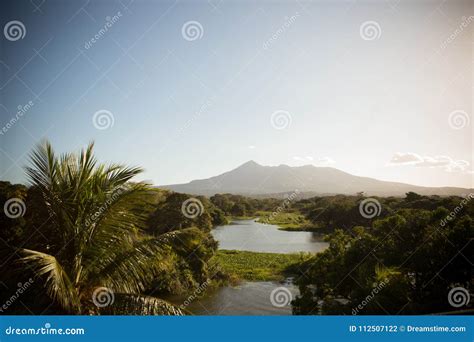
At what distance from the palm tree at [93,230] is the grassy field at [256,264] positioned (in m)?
6.26

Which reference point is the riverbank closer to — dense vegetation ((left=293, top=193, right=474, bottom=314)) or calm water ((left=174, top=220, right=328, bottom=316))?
calm water ((left=174, top=220, right=328, bottom=316))

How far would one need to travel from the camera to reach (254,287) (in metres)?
8.72

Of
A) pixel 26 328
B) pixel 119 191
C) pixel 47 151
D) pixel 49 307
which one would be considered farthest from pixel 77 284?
pixel 26 328

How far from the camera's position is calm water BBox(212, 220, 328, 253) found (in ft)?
32.6

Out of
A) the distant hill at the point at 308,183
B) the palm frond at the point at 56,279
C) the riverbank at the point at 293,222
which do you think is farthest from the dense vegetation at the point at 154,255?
the riverbank at the point at 293,222

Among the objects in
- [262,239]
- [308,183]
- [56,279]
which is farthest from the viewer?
[308,183]

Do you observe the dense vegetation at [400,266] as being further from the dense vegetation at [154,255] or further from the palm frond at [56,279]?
the palm frond at [56,279]

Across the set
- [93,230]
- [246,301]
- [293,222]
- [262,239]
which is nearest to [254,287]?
[246,301]

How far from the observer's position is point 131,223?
10.7ft

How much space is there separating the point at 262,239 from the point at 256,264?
3.62 ft

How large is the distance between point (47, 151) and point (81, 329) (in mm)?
1972

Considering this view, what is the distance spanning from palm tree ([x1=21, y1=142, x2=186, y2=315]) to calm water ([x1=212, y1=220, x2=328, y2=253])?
671 centimetres

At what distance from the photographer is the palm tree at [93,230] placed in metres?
2.99

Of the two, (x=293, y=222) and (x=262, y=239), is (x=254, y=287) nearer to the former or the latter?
(x=262, y=239)
